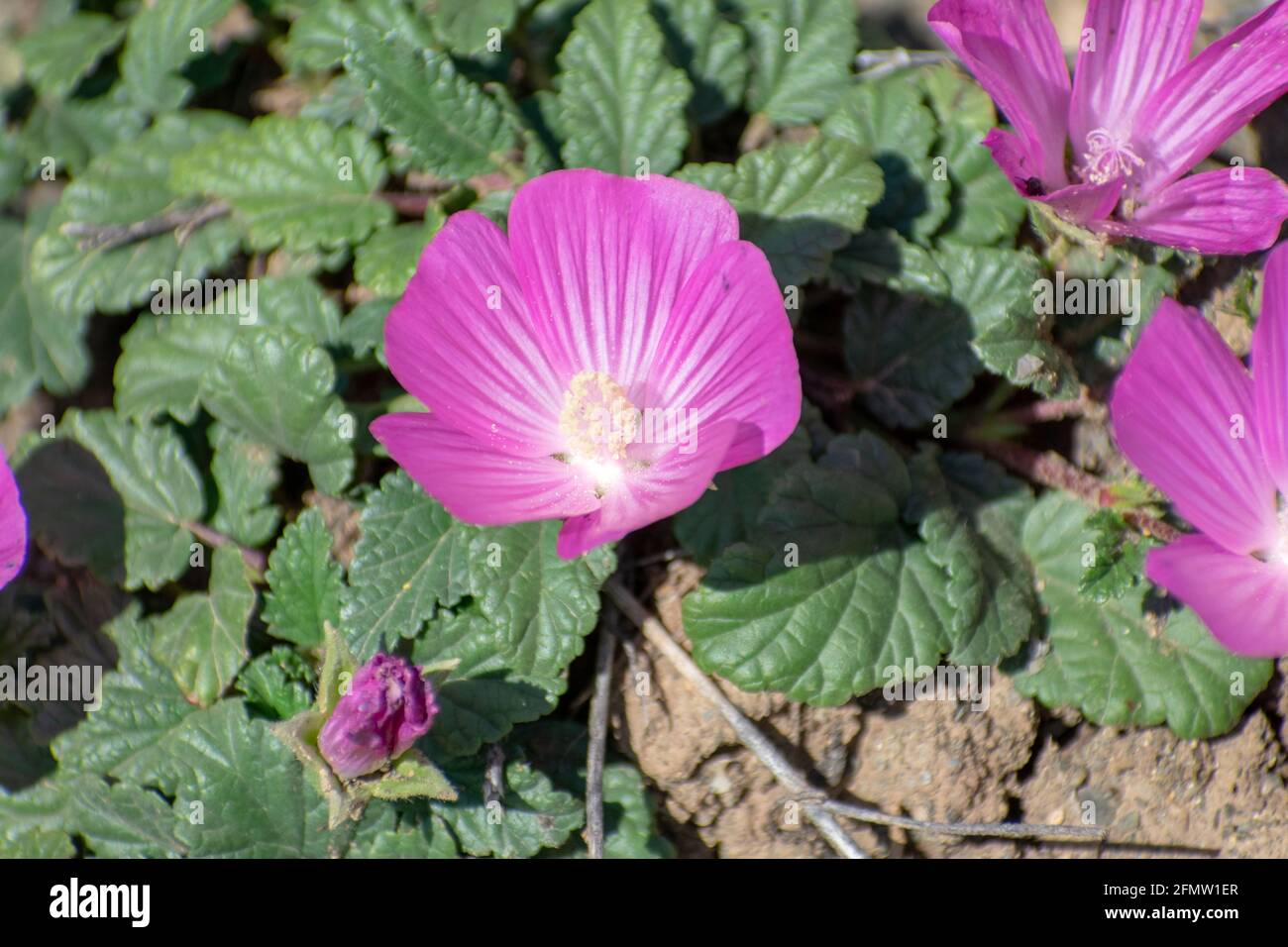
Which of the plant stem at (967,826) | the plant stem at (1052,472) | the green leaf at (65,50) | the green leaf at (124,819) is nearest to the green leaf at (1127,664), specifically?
the plant stem at (1052,472)

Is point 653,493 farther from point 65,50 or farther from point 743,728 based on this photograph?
point 65,50

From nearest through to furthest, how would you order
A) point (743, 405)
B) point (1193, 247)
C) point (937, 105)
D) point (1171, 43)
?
point (743, 405) → point (1193, 247) → point (1171, 43) → point (937, 105)

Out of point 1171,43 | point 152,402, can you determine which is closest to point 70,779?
point 152,402

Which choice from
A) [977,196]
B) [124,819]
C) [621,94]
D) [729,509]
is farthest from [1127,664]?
[124,819]

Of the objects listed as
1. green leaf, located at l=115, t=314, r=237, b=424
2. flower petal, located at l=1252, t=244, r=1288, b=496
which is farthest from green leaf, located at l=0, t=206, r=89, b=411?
flower petal, located at l=1252, t=244, r=1288, b=496

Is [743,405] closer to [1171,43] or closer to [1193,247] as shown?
[1193,247]

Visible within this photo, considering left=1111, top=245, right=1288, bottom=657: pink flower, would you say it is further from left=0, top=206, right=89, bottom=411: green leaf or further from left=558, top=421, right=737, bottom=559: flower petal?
left=0, top=206, right=89, bottom=411: green leaf
